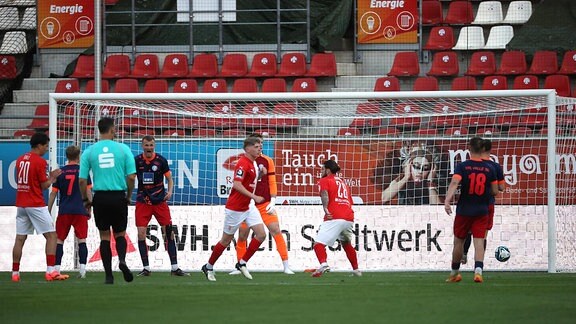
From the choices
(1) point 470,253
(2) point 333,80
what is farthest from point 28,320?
(2) point 333,80

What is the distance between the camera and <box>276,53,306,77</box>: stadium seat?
75.4ft

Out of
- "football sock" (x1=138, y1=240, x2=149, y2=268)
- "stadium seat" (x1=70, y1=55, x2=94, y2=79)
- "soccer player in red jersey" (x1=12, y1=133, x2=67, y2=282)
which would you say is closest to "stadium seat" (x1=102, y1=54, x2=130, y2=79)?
"stadium seat" (x1=70, y1=55, x2=94, y2=79)

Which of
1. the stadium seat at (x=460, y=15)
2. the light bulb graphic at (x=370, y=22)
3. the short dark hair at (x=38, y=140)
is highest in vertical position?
the stadium seat at (x=460, y=15)

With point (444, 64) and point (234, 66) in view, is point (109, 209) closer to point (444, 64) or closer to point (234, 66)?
point (234, 66)

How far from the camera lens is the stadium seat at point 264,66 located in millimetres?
23125

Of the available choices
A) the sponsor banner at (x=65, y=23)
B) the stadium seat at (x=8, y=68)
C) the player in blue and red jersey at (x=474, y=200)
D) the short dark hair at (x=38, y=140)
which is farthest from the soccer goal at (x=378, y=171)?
the stadium seat at (x=8, y=68)

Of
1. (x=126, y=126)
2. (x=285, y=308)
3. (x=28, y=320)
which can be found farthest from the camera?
(x=126, y=126)

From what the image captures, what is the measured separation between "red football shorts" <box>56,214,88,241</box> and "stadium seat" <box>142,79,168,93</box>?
9.09 metres

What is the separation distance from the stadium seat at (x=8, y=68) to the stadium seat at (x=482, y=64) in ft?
34.1

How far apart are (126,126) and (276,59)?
5542 mm

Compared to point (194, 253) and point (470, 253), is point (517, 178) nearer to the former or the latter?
point (470, 253)

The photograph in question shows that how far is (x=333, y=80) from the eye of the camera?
23172 mm

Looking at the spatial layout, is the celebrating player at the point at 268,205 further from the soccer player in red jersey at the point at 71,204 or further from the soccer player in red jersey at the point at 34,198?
the soccer player in red jersey at the point at 34,198

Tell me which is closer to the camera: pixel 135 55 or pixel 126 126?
pixel 126 126
